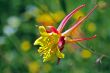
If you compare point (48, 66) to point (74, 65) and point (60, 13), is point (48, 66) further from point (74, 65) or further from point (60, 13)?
point (60, 13)

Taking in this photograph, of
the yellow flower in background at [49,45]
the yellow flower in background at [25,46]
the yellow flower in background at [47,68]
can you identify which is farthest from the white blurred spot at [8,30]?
the yellow flower in background at [49,45]

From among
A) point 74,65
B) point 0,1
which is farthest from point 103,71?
point 0,1

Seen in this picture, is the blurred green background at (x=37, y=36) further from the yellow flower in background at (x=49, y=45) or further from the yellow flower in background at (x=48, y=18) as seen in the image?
the yellow flower in background at (x=49, y=45)

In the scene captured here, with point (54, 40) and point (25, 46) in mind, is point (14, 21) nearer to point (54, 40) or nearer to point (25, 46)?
point (25, 46)

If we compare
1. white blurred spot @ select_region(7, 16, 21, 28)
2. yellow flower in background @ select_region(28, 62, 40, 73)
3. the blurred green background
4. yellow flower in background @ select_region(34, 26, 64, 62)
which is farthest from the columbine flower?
white blurred spot @ select_region(7, 16, 21, 28)

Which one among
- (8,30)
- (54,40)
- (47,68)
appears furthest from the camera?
(8,30)

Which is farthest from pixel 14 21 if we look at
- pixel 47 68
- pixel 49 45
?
pixel 49 45
